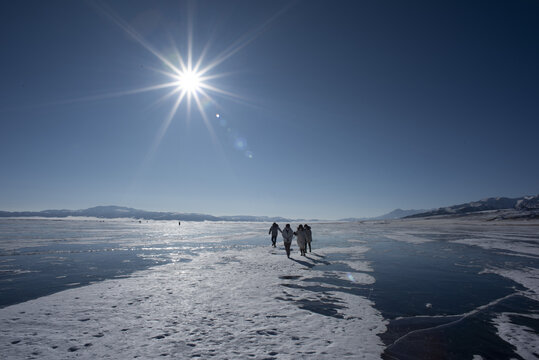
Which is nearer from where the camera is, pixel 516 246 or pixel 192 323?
pixel 192 323

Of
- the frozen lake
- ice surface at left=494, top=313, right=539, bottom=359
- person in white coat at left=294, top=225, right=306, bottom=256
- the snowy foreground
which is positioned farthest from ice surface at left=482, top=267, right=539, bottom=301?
person in white coat at left=294, top=225, right=306, bottom=256

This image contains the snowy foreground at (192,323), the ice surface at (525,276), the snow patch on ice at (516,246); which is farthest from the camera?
the snow patch on ice at (516,246)

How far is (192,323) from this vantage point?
651cm

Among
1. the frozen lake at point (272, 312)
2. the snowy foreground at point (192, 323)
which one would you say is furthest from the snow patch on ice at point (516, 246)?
the snowy foreground at point (192, 323)

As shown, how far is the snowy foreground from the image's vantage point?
5.14 m

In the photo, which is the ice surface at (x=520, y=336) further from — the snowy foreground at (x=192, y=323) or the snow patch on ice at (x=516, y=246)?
the snow patch on ice at (x=516, y=246)

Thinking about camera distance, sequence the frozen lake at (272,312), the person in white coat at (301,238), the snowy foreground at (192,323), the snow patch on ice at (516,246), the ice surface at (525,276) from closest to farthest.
Answer: the snowy foreground at (192,323), the frozen lake at (272,312), the ice surface at (525,276), the person in white coat at (301,238), the snow patch on ice at (516,246)

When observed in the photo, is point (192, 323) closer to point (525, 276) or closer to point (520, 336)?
point (520, 336)

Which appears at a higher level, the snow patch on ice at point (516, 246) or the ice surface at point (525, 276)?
the ice surface at point (525, 276)

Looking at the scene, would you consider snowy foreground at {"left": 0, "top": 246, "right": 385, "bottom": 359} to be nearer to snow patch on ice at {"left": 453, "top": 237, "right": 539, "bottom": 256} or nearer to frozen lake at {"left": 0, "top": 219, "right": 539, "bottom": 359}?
frozen lake at {"left": 0, "top": 219, "right": 539, "bottom": 359}

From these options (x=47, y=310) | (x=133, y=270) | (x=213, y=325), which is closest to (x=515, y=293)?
(x=213, y=325)

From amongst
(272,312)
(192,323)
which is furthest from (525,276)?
(192,323)

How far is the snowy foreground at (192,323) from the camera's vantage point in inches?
202

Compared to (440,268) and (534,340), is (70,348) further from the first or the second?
(440,268)
